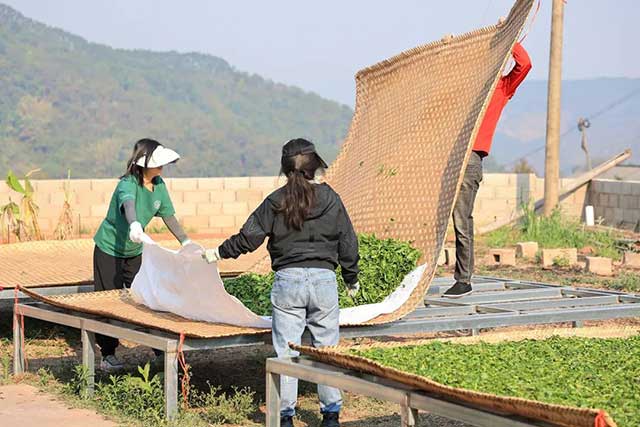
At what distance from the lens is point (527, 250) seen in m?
12.1

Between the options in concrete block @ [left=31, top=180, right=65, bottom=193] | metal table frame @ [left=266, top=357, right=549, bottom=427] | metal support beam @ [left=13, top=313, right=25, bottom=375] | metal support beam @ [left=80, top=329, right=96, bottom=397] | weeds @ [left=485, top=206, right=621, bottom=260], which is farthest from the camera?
concrete block @ [left=31, top=180, right=65, bottom=193]

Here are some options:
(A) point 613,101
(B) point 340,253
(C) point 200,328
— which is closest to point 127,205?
(C) point 200,328

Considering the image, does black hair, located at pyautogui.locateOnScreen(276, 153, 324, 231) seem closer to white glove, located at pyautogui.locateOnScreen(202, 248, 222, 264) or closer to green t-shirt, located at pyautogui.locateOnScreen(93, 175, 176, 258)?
white glove, located at pyautogui.locateOnScreen(202, 248, 222, 264)

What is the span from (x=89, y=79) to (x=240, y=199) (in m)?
57.1

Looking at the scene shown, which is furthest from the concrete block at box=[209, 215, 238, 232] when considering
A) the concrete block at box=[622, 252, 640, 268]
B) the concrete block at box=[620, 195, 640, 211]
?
the concrete block at box=[622, 252, 640, 268]

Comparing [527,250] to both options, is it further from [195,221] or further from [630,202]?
[195,221]

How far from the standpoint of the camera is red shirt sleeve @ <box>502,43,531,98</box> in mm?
6656

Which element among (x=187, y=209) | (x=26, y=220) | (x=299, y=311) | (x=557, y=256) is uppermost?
(x=187, y=209)

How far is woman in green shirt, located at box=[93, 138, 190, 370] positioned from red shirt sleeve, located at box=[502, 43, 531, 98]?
1946mm

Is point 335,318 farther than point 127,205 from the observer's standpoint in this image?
No

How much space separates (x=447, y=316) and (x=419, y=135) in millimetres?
1397

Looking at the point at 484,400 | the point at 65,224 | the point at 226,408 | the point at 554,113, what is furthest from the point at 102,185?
the point at 484,400

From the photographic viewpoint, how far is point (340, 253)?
5309 mm

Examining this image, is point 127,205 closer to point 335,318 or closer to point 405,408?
point 335,318
